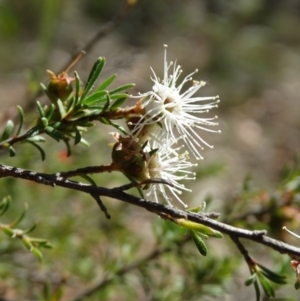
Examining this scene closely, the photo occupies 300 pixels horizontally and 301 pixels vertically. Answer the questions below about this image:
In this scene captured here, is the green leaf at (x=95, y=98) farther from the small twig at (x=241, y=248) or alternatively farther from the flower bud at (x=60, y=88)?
the small twig at (x=241, y=248)

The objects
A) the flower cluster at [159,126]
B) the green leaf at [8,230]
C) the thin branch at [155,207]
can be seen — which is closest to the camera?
the thin branch at [155,207]

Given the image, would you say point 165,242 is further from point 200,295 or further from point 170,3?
point 170,3

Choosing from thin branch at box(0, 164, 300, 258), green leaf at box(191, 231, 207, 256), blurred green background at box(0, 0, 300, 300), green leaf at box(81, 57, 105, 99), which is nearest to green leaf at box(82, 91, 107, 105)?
green leaf at box(81, 57, 105, 99)

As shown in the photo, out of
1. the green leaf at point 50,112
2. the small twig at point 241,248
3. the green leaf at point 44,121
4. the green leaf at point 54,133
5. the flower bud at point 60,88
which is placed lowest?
the small twig at point 241,248

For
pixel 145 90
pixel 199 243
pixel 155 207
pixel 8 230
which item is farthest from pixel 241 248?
pixel 145 90

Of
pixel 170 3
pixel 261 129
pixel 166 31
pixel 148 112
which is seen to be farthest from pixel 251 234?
pixel 170 3

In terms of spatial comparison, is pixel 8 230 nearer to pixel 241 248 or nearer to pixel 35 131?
pixel 35 131

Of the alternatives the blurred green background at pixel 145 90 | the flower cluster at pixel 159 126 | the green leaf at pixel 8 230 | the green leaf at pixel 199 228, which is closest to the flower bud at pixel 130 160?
the flower cluster at pixel 159 126

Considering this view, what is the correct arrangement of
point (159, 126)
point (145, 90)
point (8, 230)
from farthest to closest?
point (145, 90)
point (8, 230)
point (159, 126)

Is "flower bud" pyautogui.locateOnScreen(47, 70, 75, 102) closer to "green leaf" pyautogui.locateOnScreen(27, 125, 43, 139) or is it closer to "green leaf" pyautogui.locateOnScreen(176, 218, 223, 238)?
"green leaf" pyautogui.locateOnScreen(27, 125, 43, 139)
